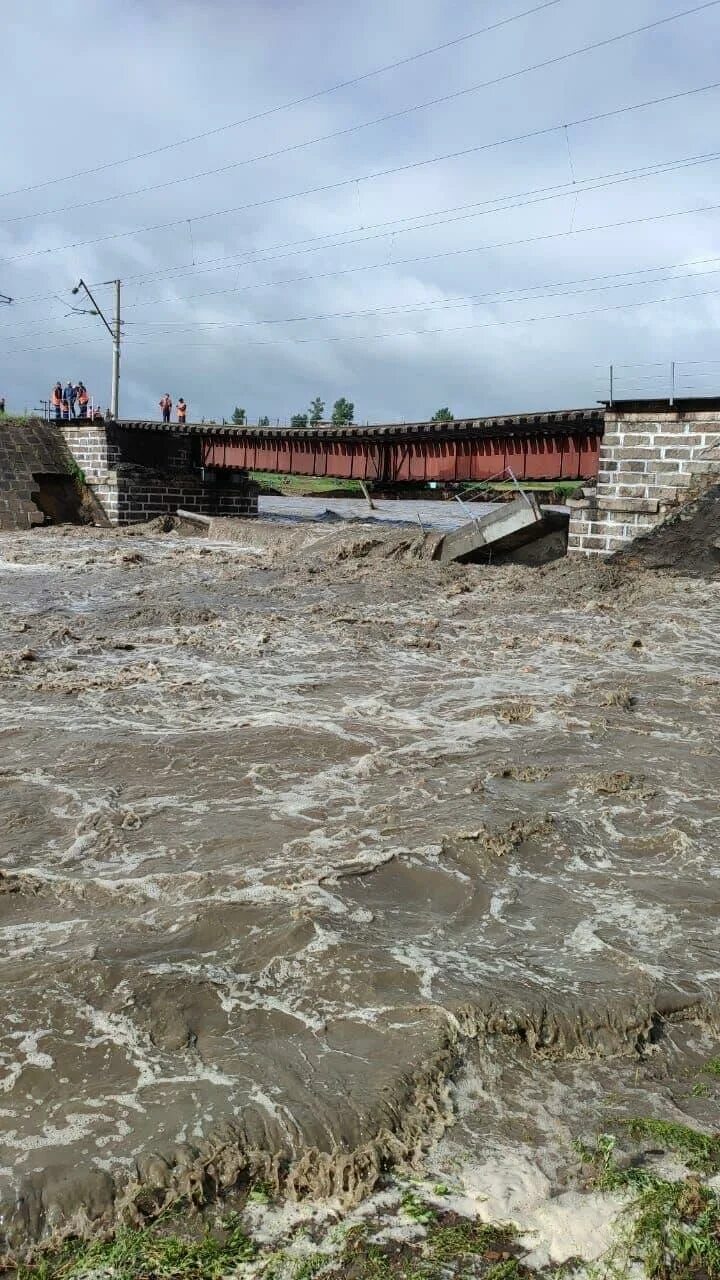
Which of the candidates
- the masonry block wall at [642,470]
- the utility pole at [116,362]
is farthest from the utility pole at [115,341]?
the masonry block wall at [642,470]

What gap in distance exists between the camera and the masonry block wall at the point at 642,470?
17.9 m

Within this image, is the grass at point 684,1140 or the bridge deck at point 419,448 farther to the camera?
the bridge deck at point 419,448

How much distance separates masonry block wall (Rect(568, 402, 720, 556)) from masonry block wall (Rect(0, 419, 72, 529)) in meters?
19.3

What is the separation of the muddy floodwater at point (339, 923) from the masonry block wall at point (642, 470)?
7.65 m

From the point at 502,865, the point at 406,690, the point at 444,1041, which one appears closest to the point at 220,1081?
the point at 444,1041

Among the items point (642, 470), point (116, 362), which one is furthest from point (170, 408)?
point (642, 470)

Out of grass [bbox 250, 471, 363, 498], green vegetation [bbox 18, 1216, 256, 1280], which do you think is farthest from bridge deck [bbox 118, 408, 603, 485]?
grass [bbox 250, 471, 363, 498]

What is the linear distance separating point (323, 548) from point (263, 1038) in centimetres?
1997

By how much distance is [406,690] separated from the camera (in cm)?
1064

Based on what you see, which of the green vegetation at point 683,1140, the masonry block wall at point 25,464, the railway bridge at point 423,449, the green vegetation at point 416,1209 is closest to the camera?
the green vegetation at point 416,1209

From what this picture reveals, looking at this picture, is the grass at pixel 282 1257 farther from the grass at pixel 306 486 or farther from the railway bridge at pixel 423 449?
the grass at pixel 306 486

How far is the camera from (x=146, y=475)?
34125 millimetres

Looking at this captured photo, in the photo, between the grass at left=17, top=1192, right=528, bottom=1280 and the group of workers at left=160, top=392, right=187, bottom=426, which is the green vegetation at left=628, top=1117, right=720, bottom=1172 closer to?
A: the grass at left=17, top=1192, right=528, bottom=1280

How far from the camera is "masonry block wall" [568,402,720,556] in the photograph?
17.9 metres
